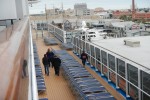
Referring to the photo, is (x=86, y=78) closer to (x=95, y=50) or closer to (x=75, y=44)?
(x=95, y=50)

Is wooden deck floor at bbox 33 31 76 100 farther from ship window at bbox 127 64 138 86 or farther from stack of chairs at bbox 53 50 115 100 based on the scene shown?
ship window at bbox 127 64 138 86

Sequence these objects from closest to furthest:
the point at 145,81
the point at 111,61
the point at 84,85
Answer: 1. the point at 145,81
2. the point at 84,85
3. the point at 111,61

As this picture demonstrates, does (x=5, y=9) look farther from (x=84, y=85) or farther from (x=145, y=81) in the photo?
(x=145, y=81)

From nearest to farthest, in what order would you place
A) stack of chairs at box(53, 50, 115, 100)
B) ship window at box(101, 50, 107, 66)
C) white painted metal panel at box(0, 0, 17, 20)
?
white painted metal panel at box(0, 0, 17, 20) < stack of chairs at box(53, 50, 115, 100) < ship window at box(101, 50, 107, 66)

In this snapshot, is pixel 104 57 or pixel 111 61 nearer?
pixel 111 61

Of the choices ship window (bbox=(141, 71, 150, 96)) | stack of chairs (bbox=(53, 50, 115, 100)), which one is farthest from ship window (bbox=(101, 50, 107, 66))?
ship window (bbox=(141, 71, 150, 96))

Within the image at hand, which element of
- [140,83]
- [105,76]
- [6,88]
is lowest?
[105,76]

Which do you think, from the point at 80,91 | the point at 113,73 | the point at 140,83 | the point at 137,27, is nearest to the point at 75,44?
the point at 113,73

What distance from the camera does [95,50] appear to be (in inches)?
448

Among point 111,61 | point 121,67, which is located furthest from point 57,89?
point 121,67

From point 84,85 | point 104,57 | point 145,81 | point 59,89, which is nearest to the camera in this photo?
point 145,81

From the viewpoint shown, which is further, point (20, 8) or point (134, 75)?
point (20, 8)

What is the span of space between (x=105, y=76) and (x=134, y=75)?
3.12m

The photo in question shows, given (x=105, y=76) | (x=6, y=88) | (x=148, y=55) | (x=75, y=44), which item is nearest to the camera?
(x=6, y=88)
